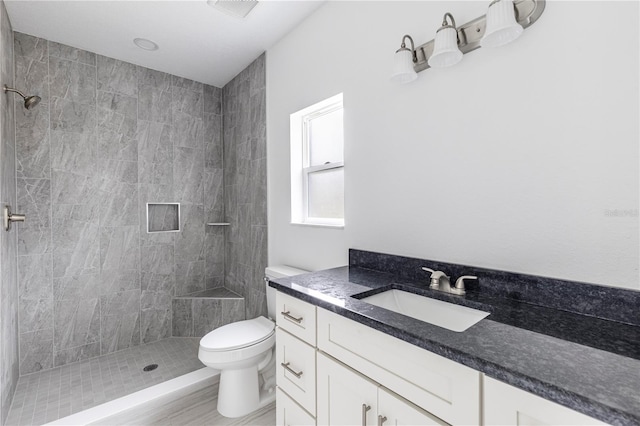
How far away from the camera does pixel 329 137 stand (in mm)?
2006

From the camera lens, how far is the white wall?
857 mm

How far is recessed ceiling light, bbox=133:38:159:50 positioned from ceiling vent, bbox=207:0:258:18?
0.77 meters

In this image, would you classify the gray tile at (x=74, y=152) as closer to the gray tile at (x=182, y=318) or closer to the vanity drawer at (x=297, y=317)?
the gray tile at (x=182, y=318)

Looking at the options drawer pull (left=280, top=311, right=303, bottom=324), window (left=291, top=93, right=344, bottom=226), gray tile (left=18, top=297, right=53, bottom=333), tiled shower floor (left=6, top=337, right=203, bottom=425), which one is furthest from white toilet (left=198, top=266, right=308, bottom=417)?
gray tile (left=18, top=297, right=53, bottom=333)

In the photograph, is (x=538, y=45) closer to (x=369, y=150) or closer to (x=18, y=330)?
(x=369, y=150)

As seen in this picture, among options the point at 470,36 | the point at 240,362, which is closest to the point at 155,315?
the point at 240,362

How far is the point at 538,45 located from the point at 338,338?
1.21 m

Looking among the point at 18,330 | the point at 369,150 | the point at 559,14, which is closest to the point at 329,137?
the point at 369,150

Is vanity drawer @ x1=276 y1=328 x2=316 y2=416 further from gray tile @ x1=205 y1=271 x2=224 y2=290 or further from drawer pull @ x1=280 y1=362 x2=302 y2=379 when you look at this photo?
gray tile @ x1=205 y1=271 x2=224 y2=290

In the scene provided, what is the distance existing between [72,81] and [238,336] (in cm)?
243

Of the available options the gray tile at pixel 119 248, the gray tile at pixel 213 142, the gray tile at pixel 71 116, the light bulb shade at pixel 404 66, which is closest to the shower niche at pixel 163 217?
the gray tile at pixel 119 248

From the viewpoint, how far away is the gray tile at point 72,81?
7.43 feet

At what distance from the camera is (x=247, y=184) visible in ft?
8.86

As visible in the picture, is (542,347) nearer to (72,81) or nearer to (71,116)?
(71,116)
